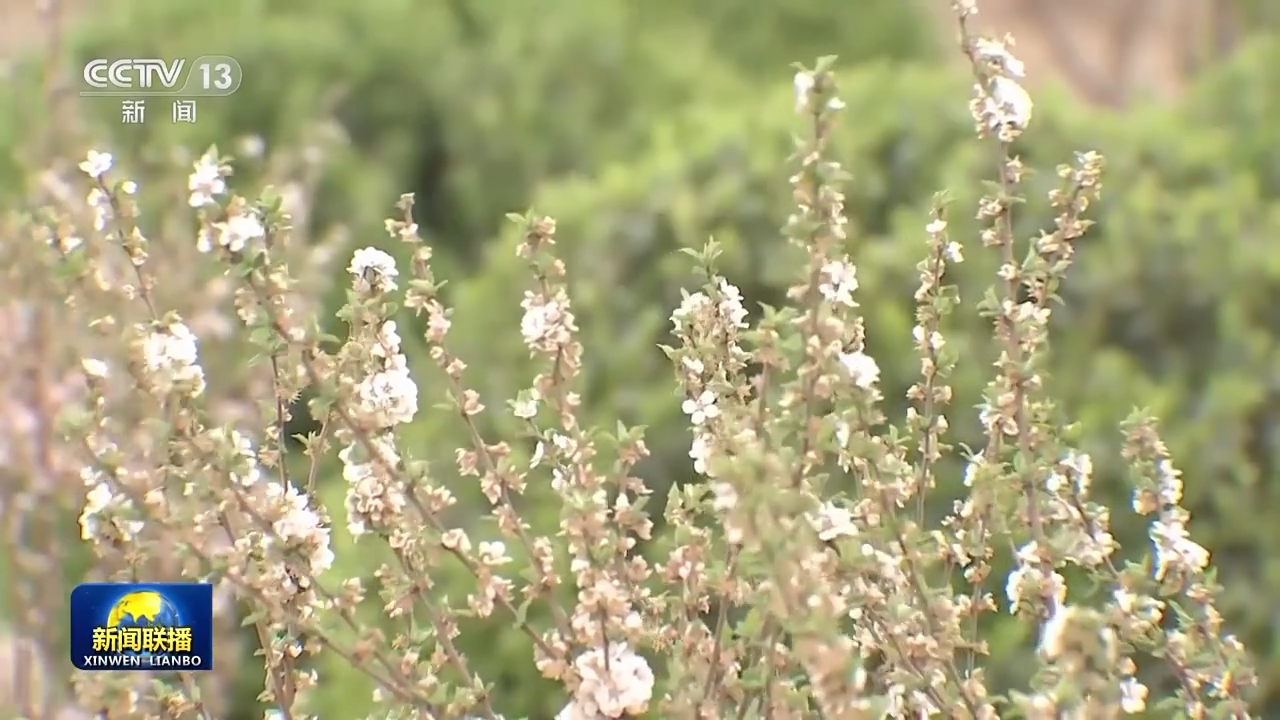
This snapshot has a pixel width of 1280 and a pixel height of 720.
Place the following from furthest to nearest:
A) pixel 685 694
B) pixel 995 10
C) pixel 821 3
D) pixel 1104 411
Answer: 1. pixel 995 10
2. pixel 821 3
3. pixel 1104 411
4. pixel 685 694

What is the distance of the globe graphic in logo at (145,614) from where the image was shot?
2.64 feet

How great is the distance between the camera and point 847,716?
18.0 inches

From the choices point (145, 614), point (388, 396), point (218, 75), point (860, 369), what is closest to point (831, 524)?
point (860, 369)

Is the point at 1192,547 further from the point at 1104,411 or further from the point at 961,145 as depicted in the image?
the point at 961,145

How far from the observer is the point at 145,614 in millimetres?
812

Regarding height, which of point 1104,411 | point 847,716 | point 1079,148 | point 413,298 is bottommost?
point 847,716

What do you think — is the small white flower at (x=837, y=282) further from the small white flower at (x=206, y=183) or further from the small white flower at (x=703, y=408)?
the small white flower at (x=206, y=183)

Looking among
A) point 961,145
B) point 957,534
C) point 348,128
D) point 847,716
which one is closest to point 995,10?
point 348,128

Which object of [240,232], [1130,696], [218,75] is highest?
[218,75]

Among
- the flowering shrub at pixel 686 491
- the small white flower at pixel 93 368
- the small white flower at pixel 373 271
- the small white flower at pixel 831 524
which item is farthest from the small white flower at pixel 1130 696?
the small white flower at pixel 93 368

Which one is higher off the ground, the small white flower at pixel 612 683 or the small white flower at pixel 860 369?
the small white flower at pixel 860 369

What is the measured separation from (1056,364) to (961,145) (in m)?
0.26

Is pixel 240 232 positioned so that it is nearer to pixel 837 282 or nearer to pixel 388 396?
pixel 388 396

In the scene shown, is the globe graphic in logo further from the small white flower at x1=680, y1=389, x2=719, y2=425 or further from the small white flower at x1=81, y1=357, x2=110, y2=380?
the small white flower at x1=680, y1=389, x2=719, y2=425
